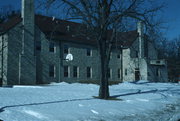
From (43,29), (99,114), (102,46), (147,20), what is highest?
(43,29)

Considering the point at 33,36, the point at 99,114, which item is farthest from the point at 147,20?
the point at 33,36

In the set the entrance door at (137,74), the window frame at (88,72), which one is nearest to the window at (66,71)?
the window frame at (88,72)

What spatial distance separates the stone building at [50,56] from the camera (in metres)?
24.4

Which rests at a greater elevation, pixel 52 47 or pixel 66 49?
pixel 52 47

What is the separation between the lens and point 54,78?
27.5 meters

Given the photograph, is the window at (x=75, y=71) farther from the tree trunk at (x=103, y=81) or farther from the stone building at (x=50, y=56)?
the tree trunk at (x=103, y=81)

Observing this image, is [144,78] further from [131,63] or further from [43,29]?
[43,29]

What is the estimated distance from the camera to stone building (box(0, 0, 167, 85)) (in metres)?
24.4

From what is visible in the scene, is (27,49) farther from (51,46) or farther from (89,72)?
(89,72)

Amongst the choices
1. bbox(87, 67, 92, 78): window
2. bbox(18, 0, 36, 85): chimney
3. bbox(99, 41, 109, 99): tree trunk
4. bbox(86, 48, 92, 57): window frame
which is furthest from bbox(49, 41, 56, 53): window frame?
bbox(99, 41, 109, 99): tree trunk

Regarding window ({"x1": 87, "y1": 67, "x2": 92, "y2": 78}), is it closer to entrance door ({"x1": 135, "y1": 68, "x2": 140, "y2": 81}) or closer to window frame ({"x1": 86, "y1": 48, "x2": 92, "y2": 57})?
window frame ({"x1": 86, "y1": 48, "x2": 92, "y2": 57})

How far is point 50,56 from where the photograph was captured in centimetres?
2745

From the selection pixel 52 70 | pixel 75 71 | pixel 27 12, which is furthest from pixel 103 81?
pixel 75 71

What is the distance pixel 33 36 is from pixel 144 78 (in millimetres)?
17933
